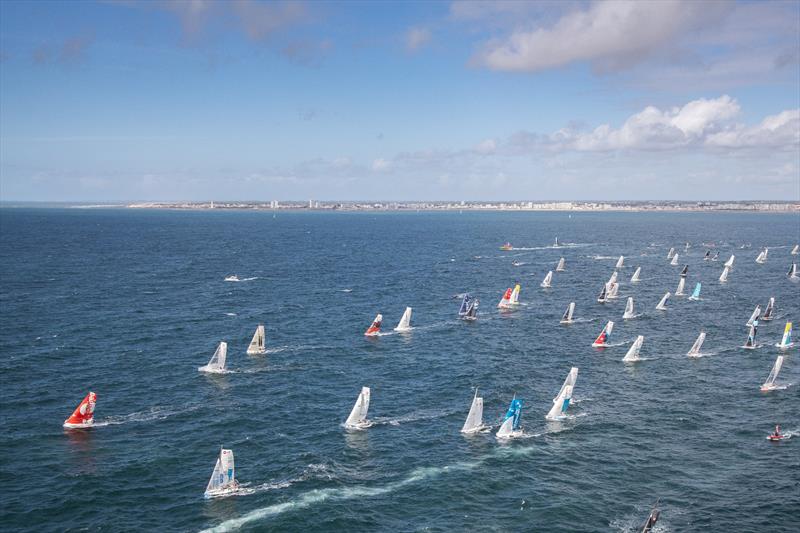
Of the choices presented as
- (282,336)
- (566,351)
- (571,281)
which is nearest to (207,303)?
(282,336)

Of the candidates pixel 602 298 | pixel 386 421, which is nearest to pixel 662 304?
pixel 602 298

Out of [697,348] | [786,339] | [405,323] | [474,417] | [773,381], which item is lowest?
[773,381]

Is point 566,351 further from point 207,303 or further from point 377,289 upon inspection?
point 207,303

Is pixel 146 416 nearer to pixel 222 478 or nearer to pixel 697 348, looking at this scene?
pixel 222 478

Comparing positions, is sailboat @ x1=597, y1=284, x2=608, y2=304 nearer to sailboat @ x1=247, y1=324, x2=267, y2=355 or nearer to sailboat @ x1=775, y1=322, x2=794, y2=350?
sailboat @ x1=775, y1=322, x2=794, y2=350

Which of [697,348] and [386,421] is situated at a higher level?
[697,348]

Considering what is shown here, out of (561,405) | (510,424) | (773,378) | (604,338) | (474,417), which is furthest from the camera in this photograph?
(604,338)

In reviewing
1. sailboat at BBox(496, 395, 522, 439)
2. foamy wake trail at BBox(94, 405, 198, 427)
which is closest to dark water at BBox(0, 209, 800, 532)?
foamy wake trail at BBox(94, 405, 198, 427)
